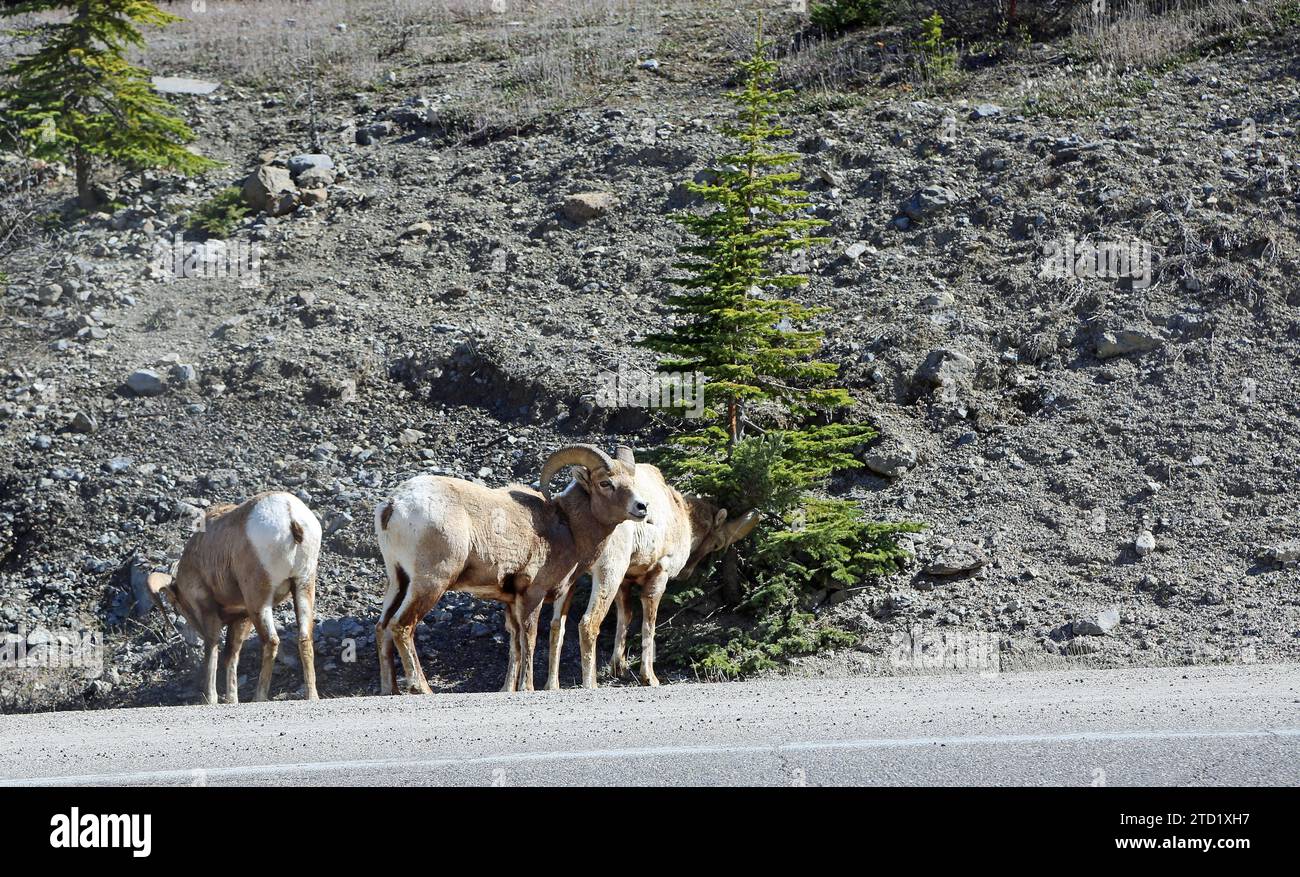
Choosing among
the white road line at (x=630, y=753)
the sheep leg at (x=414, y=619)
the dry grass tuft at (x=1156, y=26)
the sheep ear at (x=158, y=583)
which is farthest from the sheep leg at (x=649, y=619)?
the dry grass tuft at (x=1156, y=26)

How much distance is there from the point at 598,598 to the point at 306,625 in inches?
101

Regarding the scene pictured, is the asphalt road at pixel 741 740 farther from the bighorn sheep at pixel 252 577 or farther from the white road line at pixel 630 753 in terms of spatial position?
the bighorn sheep at pixel 252 577

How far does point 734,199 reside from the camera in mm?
13695

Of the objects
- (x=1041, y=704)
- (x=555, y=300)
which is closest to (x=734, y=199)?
(x=555, y=300)

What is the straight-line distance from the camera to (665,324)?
17703 millimetres

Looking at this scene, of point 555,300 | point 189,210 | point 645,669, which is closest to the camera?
point 645,669

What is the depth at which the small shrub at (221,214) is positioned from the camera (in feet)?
68.6

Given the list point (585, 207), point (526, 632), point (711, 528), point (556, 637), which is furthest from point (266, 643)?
point (585, 207)

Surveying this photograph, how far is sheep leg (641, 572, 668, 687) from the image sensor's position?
12.1 metres

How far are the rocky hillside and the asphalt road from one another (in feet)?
10.7

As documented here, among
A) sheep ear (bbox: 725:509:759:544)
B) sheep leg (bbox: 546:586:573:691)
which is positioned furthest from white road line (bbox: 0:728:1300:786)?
sheep ear (bbox: 725:509:759:544)
